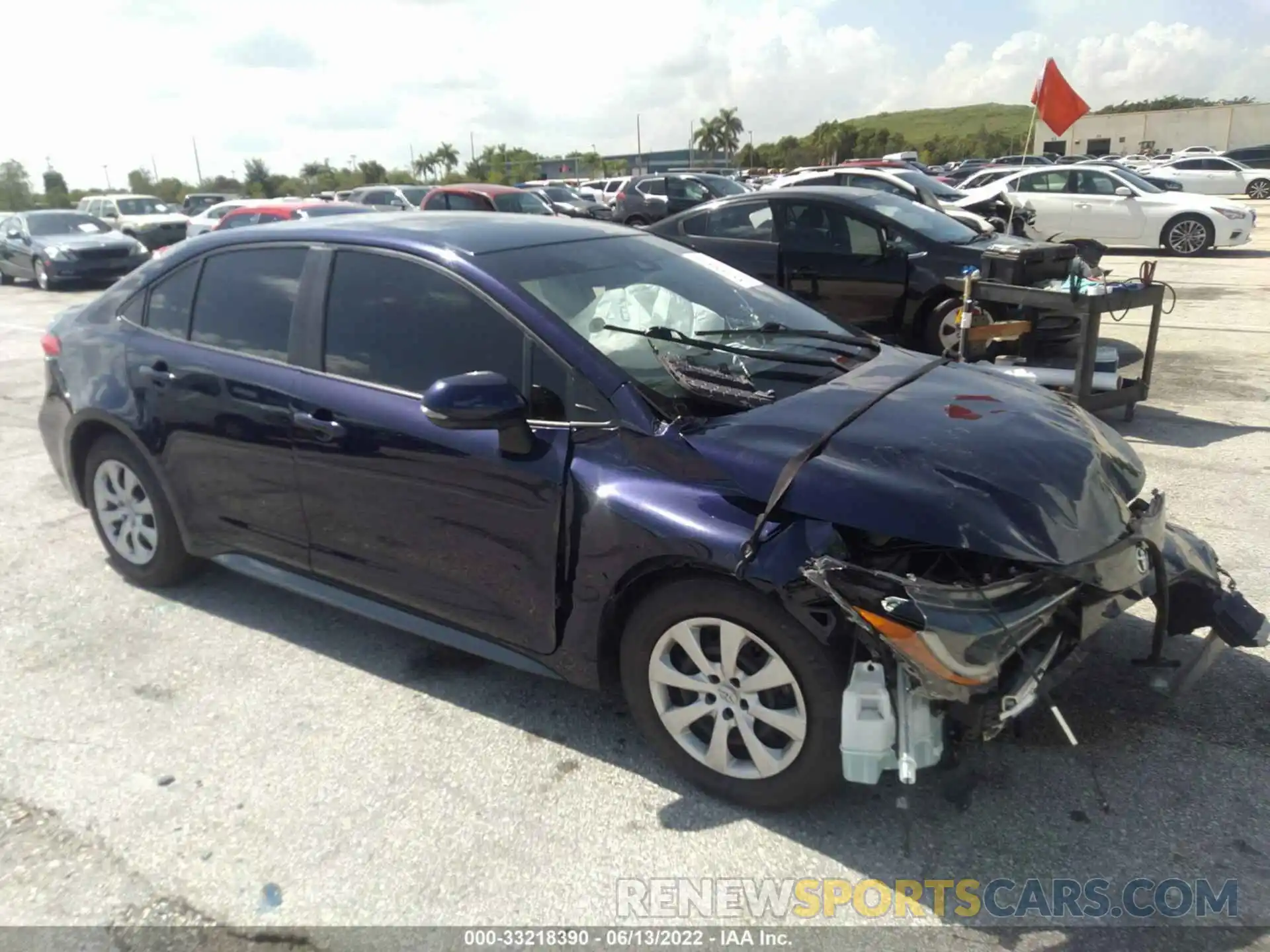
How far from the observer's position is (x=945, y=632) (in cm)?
238

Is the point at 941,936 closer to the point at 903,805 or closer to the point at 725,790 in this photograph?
the point at 903,805

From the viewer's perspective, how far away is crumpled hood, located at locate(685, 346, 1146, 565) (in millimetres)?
2553

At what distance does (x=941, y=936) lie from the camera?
2.39 m

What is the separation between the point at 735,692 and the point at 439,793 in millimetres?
1018

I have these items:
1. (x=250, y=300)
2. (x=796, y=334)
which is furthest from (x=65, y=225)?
(x=796, y=334)

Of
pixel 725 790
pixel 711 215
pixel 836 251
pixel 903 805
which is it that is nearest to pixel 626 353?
pixel 725 790

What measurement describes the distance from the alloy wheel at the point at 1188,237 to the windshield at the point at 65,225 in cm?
2015

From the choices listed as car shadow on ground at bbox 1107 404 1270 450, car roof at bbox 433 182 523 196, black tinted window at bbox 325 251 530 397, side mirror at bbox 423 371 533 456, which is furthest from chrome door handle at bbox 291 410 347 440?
car roof at bbox 433 182 523 196

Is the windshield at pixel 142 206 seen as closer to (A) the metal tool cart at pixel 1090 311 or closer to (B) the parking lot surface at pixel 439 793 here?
(B) the parking lot surface at pixel 439 793

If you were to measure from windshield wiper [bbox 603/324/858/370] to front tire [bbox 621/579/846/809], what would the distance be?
96 centimetres

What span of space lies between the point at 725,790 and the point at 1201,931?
1.24 m

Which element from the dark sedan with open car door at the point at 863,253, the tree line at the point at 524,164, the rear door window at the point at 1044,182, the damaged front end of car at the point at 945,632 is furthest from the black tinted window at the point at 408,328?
the tree line at the point at 524,164

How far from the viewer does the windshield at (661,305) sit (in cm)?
320

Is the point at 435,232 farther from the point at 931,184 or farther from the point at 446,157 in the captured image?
the point at 446,157
